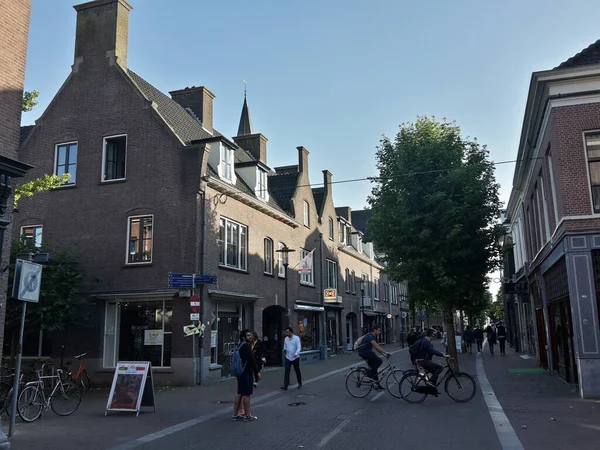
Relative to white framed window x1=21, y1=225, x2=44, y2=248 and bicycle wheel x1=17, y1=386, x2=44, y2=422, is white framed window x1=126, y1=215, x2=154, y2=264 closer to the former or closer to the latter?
white framed window x1=21, y1=225, x2=44, y2=248

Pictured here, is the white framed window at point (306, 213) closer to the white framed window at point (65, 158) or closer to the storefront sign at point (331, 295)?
the storefront sign at point (331, 295)

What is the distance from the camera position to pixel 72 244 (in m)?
19.9

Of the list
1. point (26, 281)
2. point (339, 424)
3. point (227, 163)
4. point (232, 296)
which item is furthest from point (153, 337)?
point (339, 424)

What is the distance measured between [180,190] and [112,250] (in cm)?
334

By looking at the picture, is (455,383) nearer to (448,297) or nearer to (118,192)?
(448,297)

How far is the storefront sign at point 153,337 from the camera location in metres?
18.5

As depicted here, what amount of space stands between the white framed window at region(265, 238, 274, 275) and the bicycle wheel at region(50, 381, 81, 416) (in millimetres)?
12893

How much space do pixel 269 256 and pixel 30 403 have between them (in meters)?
14.7

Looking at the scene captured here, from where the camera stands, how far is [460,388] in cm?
1242

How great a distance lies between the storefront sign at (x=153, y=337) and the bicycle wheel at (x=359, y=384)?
7585 millimetres

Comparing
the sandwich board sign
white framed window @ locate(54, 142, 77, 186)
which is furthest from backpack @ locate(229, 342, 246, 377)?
white framed window @ locate(54, 142, 77, 186)

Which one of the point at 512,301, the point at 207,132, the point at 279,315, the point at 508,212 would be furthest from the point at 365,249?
the point at 207,132

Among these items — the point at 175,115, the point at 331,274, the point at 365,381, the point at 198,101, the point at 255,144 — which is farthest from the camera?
the point at 331,274

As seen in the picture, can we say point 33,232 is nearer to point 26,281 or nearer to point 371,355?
point 26,281
